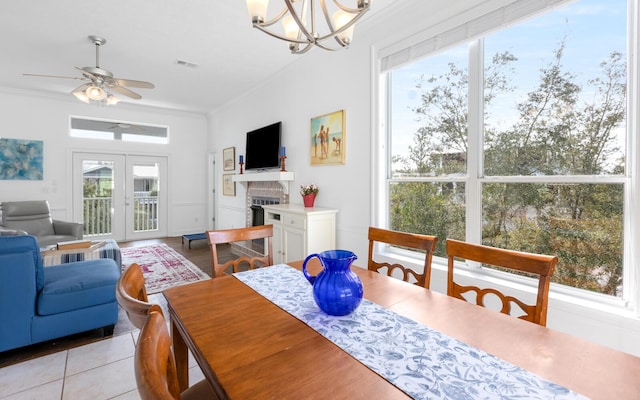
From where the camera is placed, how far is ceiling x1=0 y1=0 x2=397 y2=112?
2783mm

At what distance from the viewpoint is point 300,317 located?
Answer: 3.60 feet

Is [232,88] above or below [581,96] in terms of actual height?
above

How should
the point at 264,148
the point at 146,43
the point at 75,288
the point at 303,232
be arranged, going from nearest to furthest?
the point at 75,288 < the point at 303,232 < the point at 146,43 < the point at 264,148

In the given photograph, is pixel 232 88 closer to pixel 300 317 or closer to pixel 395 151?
pixel 395 151

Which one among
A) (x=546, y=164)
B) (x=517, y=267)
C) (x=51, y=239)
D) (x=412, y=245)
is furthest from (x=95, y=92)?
(x=546, y=164)

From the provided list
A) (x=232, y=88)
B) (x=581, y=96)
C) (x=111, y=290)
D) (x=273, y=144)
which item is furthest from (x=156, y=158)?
(x=581, y=96)

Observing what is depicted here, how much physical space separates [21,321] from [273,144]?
3219 mm

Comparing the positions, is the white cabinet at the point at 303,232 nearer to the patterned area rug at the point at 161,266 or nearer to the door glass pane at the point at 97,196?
the patterned area rug at the point at 161,266

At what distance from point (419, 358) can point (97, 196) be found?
6.99 m

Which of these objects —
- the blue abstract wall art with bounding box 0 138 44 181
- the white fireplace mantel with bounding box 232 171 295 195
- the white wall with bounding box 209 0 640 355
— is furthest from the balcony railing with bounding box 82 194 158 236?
the white wall with bounding box 209 0 640 355

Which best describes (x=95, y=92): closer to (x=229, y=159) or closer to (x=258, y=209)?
(x=258, y=209)

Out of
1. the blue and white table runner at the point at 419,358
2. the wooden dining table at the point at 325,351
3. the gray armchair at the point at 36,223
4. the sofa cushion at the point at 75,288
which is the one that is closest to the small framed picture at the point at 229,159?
the gray armchair at the point at 36,223

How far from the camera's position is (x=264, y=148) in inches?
185

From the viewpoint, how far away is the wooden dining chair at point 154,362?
458mm
